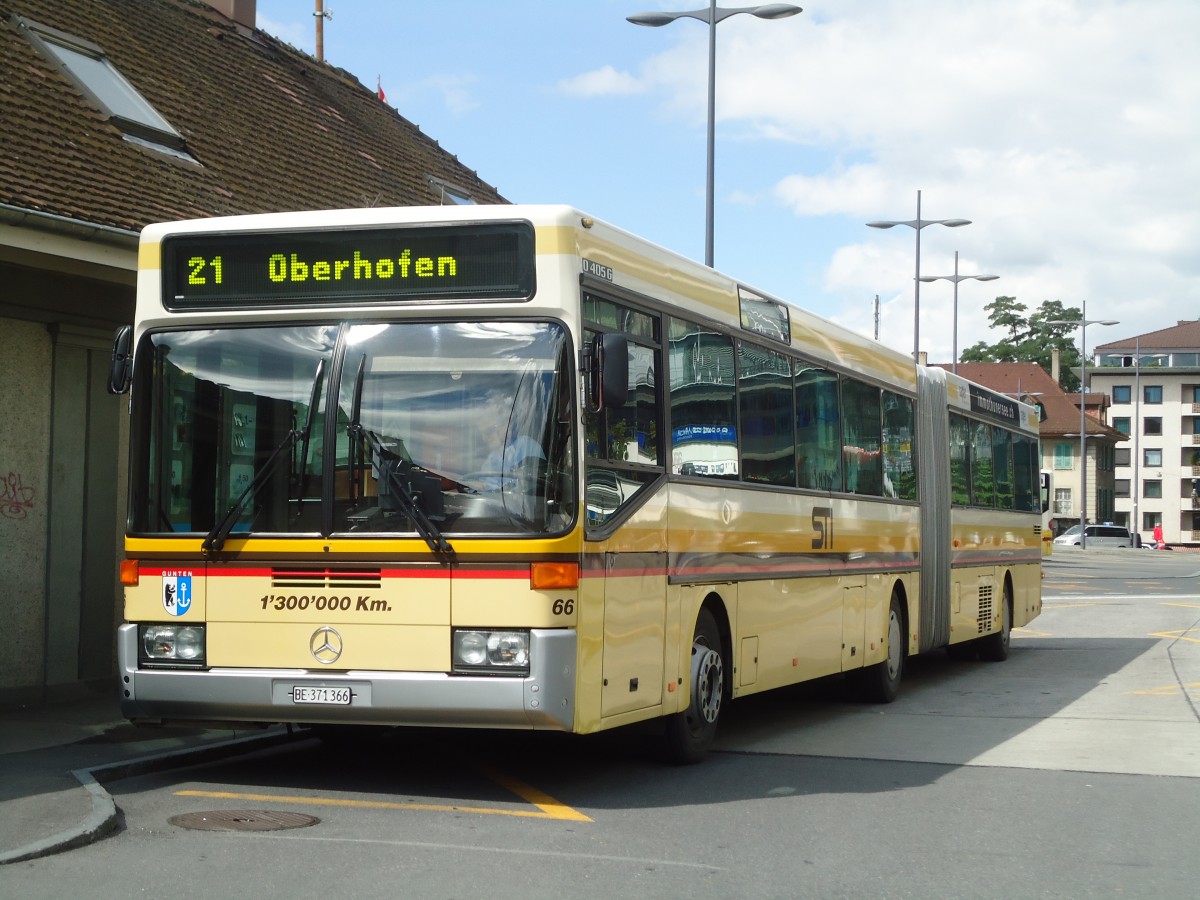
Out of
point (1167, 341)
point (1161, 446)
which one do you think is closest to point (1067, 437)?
point (1161, 446)

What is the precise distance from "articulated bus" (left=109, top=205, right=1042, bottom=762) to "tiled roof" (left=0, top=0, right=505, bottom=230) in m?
3.61

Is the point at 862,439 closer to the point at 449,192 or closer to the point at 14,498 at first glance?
the point at 14,498

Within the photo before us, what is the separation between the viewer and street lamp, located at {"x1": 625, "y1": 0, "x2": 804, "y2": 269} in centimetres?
2295

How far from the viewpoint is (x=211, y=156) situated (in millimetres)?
16828

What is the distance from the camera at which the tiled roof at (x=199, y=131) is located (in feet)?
44.5

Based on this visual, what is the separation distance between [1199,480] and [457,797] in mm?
122990

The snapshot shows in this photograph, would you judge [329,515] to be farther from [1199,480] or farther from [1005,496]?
[1199,480]

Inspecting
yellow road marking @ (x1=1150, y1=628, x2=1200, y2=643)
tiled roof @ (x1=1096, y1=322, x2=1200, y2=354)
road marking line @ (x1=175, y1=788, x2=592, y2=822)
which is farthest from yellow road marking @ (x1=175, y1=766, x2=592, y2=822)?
tiled roof @ (x1=1096, y1=322, x2=1200, y2=354)

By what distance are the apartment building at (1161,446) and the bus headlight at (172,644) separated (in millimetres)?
120642

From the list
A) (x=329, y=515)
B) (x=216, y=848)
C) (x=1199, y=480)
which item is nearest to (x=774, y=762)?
(x=329, y=515)

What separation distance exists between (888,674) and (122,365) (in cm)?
881

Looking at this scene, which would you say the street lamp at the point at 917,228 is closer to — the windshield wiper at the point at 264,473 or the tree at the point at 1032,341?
the windshield wiper at the point at 264,473

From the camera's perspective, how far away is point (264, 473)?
9.11 meters

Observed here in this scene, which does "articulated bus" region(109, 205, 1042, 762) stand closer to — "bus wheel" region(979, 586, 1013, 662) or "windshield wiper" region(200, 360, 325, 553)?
"windshield wiper" region(200, 360, 325, 553)
